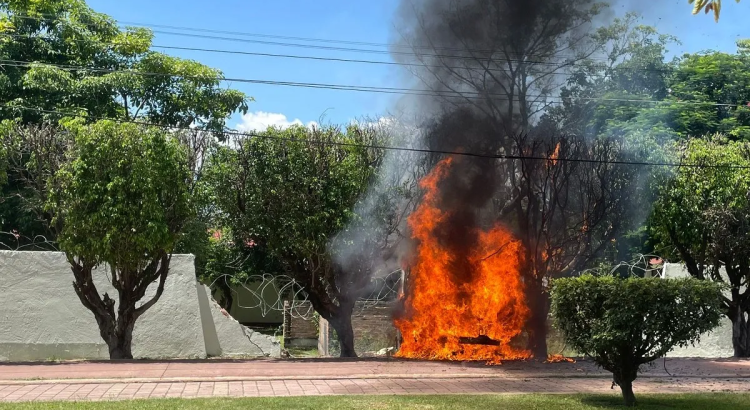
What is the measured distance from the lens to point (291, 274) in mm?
16141

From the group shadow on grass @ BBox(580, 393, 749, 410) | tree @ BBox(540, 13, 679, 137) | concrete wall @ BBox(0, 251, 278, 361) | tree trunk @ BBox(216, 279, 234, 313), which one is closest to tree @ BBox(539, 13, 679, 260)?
tree @ BBox(540, 13, 679, 137)

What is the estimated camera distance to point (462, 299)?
14758 millimetres

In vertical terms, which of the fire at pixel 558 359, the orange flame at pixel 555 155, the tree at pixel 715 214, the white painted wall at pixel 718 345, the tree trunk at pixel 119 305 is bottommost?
the white painted wall at pixel 718 345

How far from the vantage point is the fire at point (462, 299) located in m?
14.6

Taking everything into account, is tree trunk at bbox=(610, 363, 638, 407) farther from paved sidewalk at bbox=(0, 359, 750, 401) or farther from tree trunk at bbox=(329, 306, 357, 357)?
tree trunk at bbox=(329, 306, 357, 357)

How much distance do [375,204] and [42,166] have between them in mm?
6705

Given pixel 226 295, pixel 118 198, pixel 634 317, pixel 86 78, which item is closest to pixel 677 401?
pixel 634 317

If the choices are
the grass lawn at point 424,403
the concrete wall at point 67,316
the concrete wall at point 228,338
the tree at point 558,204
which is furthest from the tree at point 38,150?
the tree at point 558,204

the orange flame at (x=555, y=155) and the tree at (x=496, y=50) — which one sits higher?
the tree at (x=496, y=50)

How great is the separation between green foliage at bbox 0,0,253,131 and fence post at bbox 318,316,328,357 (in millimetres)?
7490

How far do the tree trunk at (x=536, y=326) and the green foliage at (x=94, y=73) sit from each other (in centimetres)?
1163

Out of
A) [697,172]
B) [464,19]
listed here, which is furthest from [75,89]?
[697,172]

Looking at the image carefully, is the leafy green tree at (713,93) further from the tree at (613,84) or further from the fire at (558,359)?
the fire at (558,359)

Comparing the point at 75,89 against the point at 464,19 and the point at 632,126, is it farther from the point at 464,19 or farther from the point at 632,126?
the point at 632,126
